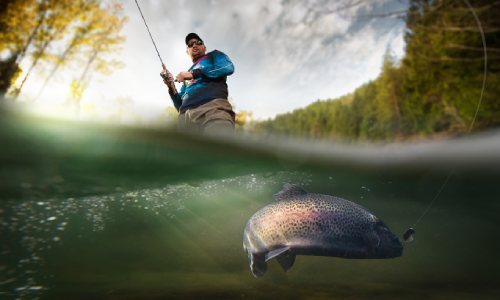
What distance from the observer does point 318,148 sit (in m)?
7.73

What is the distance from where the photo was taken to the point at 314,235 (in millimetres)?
1797

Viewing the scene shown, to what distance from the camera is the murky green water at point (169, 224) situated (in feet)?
13.6

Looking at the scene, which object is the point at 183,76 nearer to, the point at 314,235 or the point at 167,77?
the point at 167,77

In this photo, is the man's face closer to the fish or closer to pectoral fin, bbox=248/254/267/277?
the fish

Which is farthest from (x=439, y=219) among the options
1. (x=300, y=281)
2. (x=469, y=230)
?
(x=300, y=281)

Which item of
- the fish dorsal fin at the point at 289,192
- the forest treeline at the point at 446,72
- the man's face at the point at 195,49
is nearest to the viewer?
the fish dorsal fin at the point at 289,192

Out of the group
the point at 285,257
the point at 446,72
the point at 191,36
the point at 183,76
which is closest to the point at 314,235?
the point at 285,257

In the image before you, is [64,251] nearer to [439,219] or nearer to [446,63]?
[439,219]

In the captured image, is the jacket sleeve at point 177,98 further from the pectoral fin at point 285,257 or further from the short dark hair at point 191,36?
the pectoral fin at point 285,257

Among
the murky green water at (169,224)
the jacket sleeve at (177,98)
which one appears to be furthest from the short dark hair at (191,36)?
the murky green water at (169,224)

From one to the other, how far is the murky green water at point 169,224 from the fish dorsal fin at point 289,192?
61.5 inches

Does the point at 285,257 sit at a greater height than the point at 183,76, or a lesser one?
lesser

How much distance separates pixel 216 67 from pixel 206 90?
Answer: 0.91ft

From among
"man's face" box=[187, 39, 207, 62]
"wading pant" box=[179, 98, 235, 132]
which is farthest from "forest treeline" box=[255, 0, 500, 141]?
"man's face" box=[187, 39, 207, 62]
